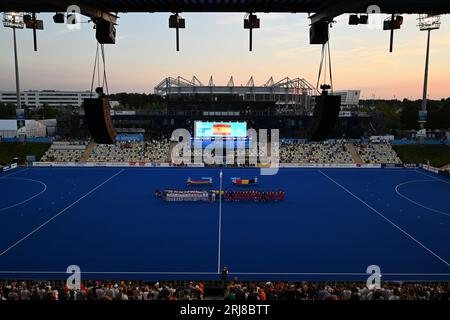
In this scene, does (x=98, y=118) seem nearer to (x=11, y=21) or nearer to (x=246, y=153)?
(x=246, y=153)

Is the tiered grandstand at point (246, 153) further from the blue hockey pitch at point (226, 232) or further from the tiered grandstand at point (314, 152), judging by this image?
the blue hockey pitch at point (226, 232)

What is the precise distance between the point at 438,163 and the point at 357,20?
152 ft

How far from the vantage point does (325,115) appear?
10172mm

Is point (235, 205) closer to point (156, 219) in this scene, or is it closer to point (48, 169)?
point (156, 219)

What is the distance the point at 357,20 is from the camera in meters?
9.82

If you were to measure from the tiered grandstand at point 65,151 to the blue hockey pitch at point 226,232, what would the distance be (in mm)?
13783

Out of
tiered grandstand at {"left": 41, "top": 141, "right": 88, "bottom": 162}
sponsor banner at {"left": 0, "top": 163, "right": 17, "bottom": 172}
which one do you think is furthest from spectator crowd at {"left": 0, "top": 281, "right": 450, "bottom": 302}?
tiered grandstand at {"left": 41, "top": 141, "right": 88, "bottom": 162}

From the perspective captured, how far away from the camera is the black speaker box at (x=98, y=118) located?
32.6 ft

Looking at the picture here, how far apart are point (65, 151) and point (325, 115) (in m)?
49.3

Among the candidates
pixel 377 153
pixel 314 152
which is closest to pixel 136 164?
pixel 314 152

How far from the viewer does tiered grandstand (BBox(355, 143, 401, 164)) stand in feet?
165

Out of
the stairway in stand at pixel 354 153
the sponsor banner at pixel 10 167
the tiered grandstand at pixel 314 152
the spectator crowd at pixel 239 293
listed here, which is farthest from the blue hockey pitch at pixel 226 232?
the tiered grandstand at pixel 314 152

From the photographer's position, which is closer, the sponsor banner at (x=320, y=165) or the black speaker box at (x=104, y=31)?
the black speaker box at (x=104, y=31)
